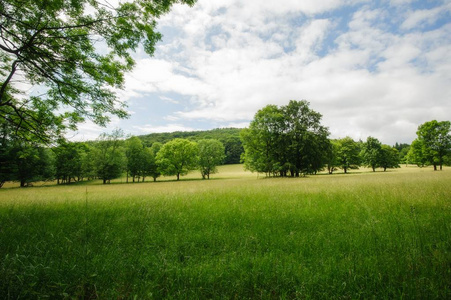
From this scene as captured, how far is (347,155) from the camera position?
62625 mm

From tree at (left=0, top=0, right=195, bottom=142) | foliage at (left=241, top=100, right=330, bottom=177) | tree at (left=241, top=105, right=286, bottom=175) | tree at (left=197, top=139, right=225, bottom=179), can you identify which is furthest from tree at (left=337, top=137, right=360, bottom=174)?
tree at (left=0, top=0, right=195, bottom=142)

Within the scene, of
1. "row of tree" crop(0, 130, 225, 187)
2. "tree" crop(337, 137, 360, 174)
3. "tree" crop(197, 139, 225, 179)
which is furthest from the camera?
"tree" crop(337, 137, 360, 174)

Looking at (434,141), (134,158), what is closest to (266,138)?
(134,158)

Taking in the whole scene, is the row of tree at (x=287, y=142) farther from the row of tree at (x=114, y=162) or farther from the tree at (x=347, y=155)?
the tree at (x=347, y=155)

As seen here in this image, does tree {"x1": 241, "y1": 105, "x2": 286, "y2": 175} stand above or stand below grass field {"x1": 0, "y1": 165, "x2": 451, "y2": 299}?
above

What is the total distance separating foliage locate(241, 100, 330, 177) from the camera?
32656mm

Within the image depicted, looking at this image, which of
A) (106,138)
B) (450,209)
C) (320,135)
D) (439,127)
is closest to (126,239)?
(450,209)

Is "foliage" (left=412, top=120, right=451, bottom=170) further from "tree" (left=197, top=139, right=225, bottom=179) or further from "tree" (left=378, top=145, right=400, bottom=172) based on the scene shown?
"tree" (left=197, top=139, right=225, bottom=179)

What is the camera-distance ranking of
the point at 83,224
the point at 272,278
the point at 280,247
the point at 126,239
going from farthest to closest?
the point at 83,224, the point at 126,239, the point at 280,247, the point at 272,278

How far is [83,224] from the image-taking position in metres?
5.27

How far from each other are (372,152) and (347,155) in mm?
7545

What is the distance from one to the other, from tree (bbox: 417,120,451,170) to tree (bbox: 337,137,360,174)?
18232 mm

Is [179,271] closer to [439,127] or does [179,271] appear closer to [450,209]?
[450,209]

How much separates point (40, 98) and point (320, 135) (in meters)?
36.5
